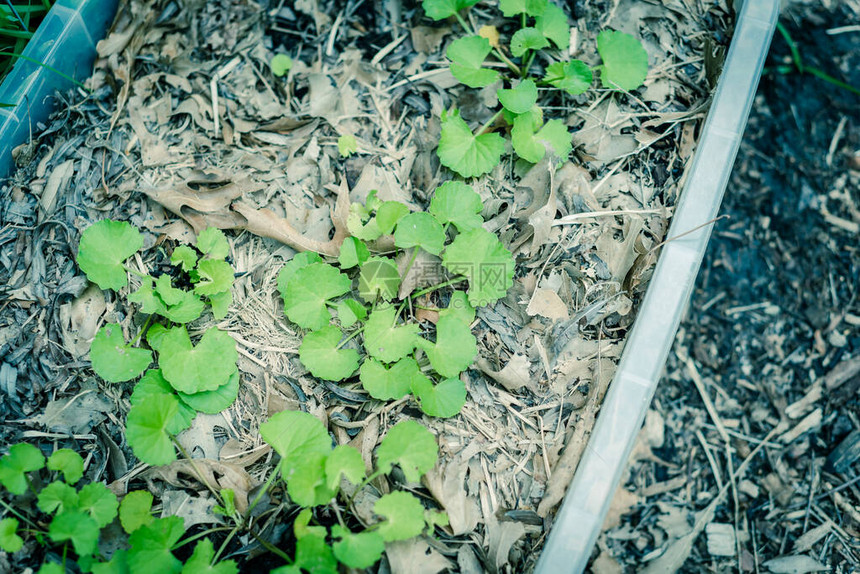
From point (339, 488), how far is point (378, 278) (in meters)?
0.61

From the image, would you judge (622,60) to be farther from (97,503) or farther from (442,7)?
(97,503)

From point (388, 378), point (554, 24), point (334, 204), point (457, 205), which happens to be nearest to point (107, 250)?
point (334, 204)

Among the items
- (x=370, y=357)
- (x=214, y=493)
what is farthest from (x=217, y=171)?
(x=214, y=493)

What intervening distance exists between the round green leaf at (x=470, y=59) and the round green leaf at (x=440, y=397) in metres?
0.97

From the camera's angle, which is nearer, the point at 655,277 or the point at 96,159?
the point at 655,277

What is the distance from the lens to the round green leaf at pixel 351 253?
1799 millimetres

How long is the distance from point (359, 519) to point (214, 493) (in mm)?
418

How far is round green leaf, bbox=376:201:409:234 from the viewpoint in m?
1.80

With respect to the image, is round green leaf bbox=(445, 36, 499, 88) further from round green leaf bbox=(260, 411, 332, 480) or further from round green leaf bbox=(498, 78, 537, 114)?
round green leaf bbox=(260, 411, 332, 480)

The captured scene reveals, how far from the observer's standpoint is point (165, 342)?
1.70 meters

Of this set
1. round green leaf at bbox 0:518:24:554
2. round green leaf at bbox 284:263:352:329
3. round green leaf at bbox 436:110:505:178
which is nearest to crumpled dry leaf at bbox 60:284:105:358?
round green leaf at bbox 0:518:24:554

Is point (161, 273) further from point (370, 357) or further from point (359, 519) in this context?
point (359, 519)

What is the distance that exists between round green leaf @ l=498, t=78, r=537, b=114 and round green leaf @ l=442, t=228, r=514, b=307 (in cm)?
42

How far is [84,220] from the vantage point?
6.29ft
